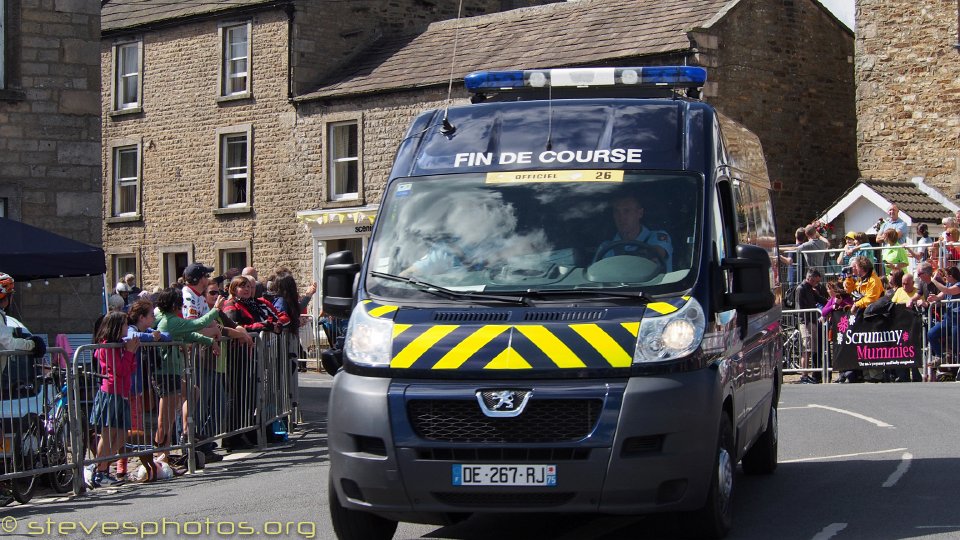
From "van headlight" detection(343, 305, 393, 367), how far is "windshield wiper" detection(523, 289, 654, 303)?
80 cm

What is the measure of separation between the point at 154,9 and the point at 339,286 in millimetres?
35188

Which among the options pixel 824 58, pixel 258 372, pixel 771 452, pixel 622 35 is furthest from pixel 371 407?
pixel 824 58

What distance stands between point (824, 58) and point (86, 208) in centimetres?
2021

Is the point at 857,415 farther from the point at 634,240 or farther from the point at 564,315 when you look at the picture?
the point at 564,315

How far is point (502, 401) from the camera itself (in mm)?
7273

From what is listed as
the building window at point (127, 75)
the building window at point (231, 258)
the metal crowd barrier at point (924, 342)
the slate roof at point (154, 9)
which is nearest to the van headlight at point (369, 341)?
the metal crowd barrier at point (924, 342)

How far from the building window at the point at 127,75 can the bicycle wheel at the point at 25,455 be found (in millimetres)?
31369

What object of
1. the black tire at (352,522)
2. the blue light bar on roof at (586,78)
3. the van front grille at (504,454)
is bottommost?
the black tire at (352,522)

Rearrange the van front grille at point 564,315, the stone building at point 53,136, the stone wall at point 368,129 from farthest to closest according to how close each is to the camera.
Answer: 1. the stone wall at point 368,129
2. the stone building at point 53,136
3. the van front grille at point 564,315

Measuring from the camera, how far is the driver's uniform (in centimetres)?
805

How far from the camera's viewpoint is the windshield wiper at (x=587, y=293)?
25.3ft

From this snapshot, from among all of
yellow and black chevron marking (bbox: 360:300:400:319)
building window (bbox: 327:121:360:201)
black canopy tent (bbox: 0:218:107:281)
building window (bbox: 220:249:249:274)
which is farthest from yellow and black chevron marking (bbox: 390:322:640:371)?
building window (bbox: 220:249:249:274)

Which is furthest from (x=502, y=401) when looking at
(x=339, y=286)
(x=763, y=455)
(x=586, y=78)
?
(x=763, y=455)

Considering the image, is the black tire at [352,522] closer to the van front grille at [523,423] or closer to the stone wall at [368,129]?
the van front grille at [523,423]
